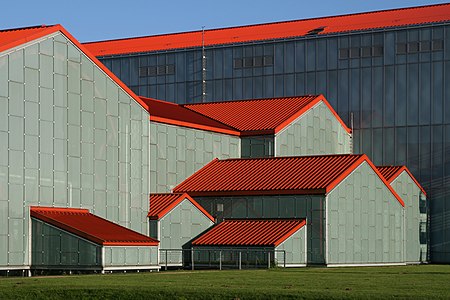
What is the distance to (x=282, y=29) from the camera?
125938 mm

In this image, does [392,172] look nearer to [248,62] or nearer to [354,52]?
[354,52]

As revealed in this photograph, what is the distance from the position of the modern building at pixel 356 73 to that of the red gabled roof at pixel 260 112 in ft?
14.7

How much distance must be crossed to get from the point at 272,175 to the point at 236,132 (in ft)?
38.9

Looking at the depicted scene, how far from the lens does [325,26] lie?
122375mm

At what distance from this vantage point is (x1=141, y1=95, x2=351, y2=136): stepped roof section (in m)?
97.6

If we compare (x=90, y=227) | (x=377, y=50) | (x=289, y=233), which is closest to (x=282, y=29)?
(x=377, y=50)

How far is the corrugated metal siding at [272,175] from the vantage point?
86.3 meters

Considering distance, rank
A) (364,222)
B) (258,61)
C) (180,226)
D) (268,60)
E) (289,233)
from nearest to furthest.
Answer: (289,233) < (180,226) < (364,222) < (268,60) < (258,61)

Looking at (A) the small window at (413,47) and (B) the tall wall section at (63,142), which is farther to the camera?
(A) the small window at (413,47)

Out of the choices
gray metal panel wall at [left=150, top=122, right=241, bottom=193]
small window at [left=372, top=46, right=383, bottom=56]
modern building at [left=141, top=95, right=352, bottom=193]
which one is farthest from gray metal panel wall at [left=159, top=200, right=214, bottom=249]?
small window at [left=372, top=46, right=383, bottom=56]

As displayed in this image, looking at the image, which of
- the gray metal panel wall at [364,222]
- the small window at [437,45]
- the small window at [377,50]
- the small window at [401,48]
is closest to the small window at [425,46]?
the small window at [437,45]

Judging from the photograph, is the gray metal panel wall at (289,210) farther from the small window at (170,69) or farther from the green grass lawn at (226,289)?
the small window at (170,69)

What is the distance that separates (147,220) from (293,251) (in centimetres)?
1116

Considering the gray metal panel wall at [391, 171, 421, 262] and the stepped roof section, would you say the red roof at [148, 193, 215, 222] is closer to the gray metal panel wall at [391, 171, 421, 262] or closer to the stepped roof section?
the stepped roof section
